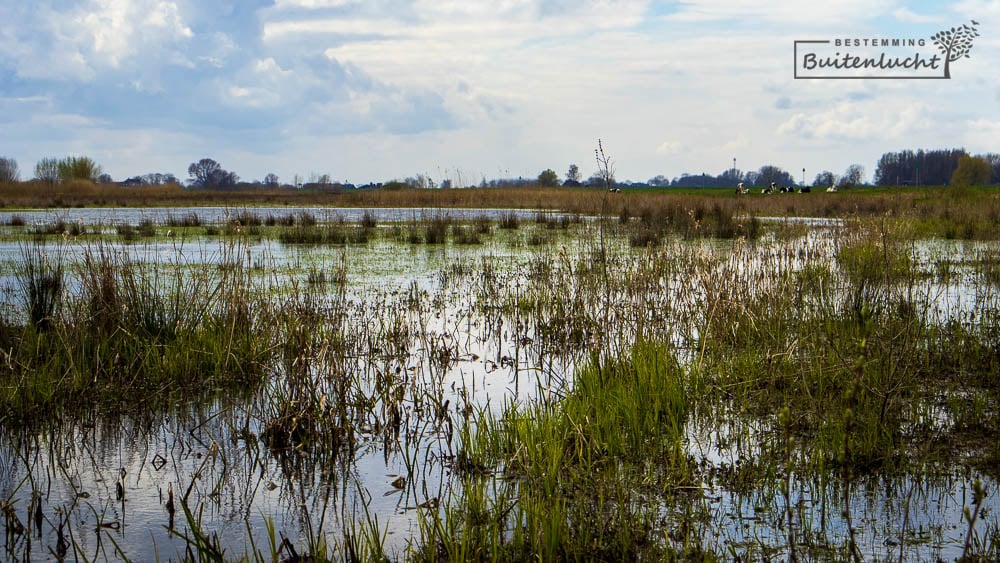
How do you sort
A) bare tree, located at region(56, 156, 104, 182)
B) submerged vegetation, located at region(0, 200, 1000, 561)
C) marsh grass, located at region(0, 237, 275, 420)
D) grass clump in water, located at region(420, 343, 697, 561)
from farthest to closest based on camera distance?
1. bare tree, located at region(56, 156, 104, 182)
2. marsh grass, located at region(0, 237, 275, 420)
3. submerged vegetation, located at region(0, 200, 1000, 561)
4. grass clump in water, located at region(420, 343, 697, 561)

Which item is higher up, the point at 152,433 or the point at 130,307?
the point at 130,307

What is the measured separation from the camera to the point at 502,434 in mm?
4457

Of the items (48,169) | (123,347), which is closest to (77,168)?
(48,169)

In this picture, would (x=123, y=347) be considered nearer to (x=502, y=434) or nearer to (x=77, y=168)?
(x=502, y=434)

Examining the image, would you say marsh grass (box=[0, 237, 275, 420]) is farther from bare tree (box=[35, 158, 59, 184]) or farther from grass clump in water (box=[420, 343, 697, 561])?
bare tree (box=[35, 158, 59, 184])

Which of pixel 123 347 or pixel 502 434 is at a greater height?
pixel 123 347

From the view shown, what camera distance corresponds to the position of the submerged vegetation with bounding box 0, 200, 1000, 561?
326 cm

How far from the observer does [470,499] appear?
3344 millimetres

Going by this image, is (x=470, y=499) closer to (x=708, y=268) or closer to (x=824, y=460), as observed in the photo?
(x=824, y=460)

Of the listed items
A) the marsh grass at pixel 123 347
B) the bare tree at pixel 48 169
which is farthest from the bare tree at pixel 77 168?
the marsh grass at pixel 123 347

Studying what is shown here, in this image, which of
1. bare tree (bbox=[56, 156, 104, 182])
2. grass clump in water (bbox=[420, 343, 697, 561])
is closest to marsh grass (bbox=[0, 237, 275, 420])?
grass clump in water (bbox=[420, 343, 697, 561])

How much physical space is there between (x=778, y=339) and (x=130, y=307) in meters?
4.90

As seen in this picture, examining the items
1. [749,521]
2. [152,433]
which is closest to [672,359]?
[749,521]

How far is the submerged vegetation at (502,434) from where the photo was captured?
128 inches
